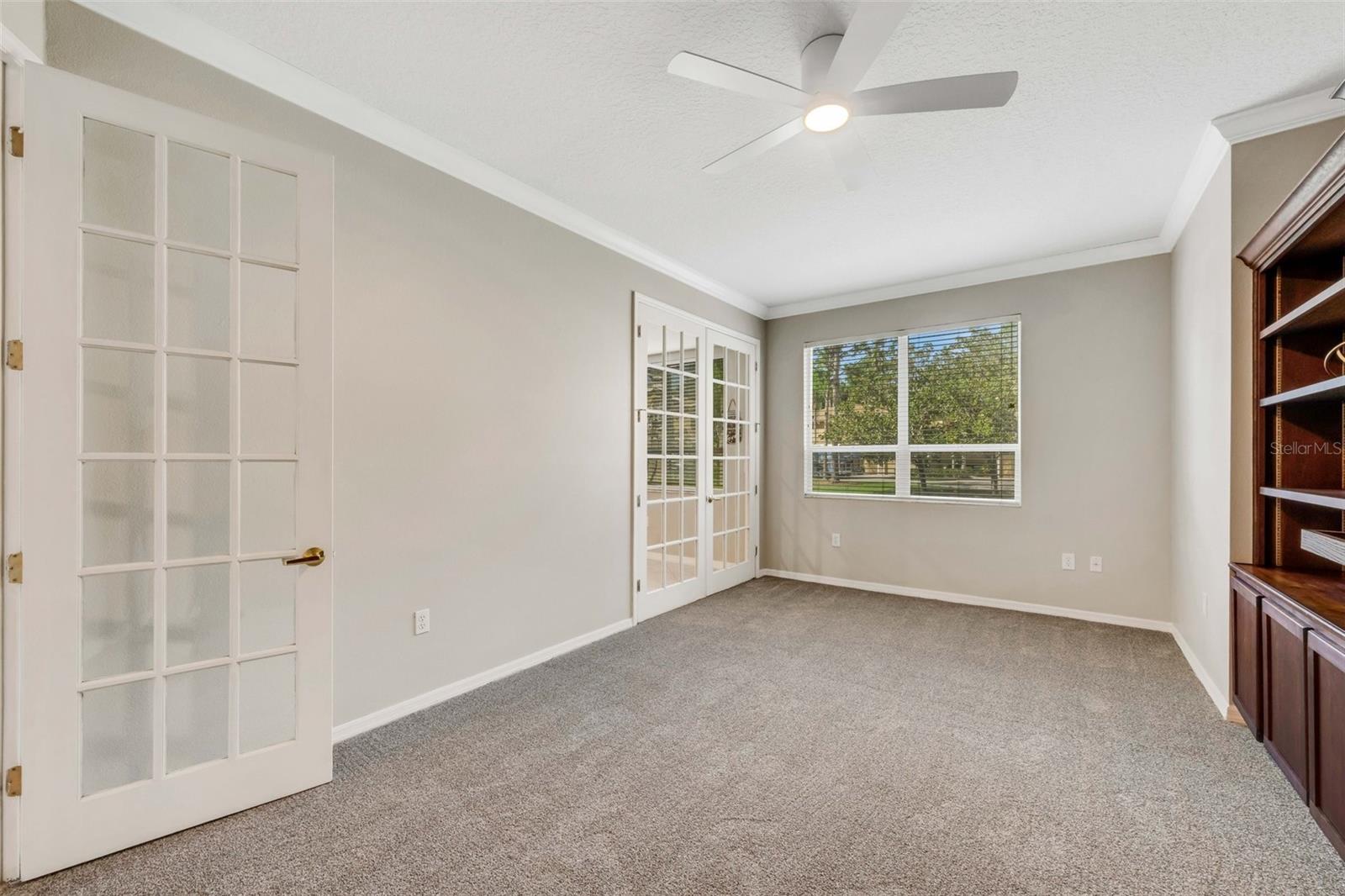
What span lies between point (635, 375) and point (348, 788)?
277cm

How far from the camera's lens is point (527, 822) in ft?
6.15

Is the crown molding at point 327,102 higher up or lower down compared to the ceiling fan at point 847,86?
higher up

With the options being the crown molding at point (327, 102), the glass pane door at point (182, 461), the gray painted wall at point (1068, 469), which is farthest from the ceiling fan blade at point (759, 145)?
the gray painted wall at point (1068, 469)

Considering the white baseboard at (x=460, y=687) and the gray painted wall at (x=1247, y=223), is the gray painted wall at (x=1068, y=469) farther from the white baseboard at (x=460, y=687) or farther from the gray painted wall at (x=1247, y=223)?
the white baseboard at (x=460, y=687)

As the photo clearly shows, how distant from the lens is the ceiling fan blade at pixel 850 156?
229 cm

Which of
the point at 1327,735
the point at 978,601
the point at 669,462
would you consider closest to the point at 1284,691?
the point at 1327,735

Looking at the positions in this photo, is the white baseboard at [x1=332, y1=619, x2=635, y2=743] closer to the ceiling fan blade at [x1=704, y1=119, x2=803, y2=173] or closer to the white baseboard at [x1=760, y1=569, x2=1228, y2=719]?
the white baseboard at [x1=760, y1=569, x2=1228, y2=719]

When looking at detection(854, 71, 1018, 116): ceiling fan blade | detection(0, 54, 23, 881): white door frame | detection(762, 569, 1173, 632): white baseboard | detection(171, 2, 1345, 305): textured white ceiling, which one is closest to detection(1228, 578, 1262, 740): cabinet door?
detection(762, 569, 1173, 632): white baseboard

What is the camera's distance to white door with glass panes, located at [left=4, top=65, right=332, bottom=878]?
1.62 meters

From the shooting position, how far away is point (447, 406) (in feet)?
9.29

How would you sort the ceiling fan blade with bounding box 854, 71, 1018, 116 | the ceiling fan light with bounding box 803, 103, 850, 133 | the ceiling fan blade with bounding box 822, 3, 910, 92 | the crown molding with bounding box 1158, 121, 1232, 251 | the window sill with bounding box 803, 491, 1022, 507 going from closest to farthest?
1. the ceiling fan blade with bounding box 822, 3, 910, 92
2. the ceiling fan blade with bounding box 854, 71, 1018, 116
3. the ceiling fan light with bounding box 803, 103, 850, 133
4. the crown molding with bounding box 1158, 121, 1232, 251
5. the window sill with bounding box 803, 491, 1022, 507

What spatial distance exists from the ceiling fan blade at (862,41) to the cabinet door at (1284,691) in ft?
7.36

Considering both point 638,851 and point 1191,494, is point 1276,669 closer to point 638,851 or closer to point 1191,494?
point 1191,494

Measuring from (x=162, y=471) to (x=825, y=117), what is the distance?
8.33 feet
